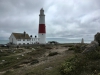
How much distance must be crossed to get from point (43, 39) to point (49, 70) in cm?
5556

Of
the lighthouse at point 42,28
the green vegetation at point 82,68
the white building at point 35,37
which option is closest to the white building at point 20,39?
the white building at point 35,37

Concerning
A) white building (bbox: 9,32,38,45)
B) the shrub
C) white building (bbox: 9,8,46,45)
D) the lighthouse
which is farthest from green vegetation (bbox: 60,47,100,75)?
white building (bbox: 9,32,38,45)

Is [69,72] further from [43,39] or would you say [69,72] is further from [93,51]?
[43,39]

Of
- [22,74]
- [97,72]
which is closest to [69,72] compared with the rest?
[97,72]

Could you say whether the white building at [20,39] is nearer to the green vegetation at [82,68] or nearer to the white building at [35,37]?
the white building at [35,37]

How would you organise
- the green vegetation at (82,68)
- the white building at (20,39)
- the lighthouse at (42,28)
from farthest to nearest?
the white building at (20,39) < the lighthouse at (42,28) < the green vegetation at (82,68)

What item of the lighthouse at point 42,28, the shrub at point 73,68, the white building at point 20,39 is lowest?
the shrub at point 73,68

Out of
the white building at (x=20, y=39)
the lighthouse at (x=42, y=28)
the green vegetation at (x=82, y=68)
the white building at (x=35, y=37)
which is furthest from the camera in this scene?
the white building at (x=20, y=39)

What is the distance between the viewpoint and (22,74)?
524 inches

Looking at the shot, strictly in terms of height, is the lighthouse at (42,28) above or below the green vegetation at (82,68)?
above

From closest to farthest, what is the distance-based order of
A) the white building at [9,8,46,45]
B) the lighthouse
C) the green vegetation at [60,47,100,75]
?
the green vegetation at [60,47,100,75], the lighthouse, the white building at [9,8,46,45]

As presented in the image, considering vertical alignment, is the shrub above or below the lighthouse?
below

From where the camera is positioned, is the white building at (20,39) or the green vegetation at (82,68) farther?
the white building at (20,39)

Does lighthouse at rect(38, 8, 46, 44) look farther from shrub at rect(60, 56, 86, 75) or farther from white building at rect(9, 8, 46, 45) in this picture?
shrub at rect(60, 56, 86, 75)
